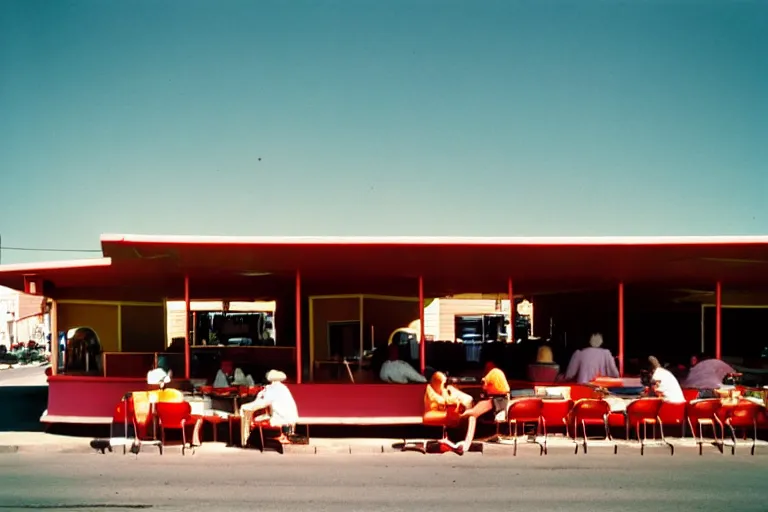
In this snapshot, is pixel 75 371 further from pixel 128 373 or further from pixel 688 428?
pixel 688 428

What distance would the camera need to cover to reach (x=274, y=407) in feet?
36.1

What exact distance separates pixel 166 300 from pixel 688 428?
38.0ft

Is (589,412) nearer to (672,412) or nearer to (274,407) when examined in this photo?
(672,412)

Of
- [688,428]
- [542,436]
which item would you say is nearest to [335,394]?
[542,436]

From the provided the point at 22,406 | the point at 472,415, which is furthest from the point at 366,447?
the point at 22,406

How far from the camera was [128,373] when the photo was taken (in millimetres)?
15750

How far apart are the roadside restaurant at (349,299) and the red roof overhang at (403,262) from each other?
28 millimetres

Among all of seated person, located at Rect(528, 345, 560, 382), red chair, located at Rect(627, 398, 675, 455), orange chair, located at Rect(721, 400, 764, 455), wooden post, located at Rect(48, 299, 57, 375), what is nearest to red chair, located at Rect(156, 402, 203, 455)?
wooden post, located at Rect(48, 299, 57, 375)

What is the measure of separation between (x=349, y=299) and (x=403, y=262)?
3.80 meters

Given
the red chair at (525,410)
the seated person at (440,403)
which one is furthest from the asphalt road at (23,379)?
the red chair at (525,410)

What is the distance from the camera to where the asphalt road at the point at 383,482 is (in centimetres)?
757

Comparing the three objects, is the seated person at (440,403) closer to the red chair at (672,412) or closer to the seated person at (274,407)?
the seated person at (274,407)

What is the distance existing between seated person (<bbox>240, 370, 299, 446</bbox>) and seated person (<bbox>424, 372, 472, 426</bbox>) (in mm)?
1842

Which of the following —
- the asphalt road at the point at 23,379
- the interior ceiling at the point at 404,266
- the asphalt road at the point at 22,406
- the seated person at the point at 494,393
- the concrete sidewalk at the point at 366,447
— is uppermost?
the interior ceiling at the point at 404,266
